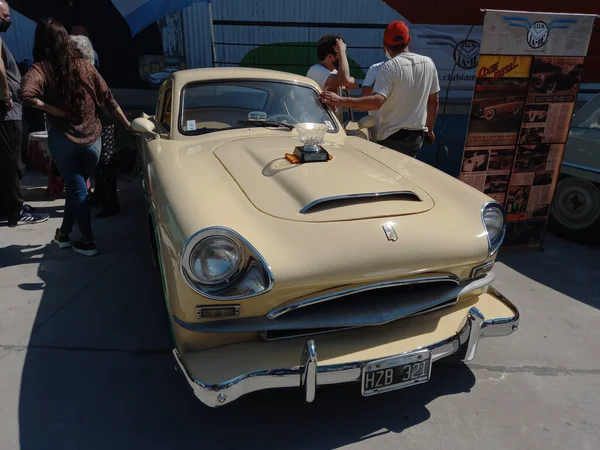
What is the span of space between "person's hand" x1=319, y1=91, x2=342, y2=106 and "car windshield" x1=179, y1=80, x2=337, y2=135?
50 mm

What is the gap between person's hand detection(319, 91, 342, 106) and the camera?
3654 mm

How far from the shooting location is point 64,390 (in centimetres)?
A: 238

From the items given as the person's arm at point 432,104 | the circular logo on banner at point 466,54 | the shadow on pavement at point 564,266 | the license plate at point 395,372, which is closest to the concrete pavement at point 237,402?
the shadow on pavement at point 564,266

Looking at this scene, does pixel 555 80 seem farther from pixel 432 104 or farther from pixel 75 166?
pixel 75 166

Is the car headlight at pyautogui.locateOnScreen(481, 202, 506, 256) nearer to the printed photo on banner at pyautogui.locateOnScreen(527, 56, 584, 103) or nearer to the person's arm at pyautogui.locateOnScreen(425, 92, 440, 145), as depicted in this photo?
the person's arm at pyautogui.locateOnScreen(425, 92, 440, 145)

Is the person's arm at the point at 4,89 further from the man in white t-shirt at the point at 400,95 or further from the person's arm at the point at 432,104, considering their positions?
the person's arm at the point at 432,104

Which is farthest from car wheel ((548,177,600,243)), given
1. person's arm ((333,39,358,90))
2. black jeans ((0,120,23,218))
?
black jeans ((0,120,23,218))

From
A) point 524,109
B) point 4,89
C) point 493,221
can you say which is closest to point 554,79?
point 524,109

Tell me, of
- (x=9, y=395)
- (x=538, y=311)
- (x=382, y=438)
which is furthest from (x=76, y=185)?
(x=538, y=311)

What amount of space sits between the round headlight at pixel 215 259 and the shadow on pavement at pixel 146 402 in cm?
81

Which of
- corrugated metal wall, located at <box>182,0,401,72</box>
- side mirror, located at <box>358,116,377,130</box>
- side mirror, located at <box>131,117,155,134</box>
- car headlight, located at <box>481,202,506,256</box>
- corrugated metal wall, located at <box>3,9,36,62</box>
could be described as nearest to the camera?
car headlight, located at <box>481,202,506,256</box>

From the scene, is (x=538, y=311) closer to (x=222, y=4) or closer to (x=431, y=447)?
(x=431, y=447)

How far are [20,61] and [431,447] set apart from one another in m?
7.69

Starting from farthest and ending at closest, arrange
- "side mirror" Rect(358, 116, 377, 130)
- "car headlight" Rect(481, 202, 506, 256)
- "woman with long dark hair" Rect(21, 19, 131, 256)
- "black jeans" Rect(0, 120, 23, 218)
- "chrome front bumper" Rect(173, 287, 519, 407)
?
"black jeans" Rect(0, 120, 23, 218), "side mirror" Rect(358, 116, 377, 130), "woman with long dark hair" Rect(21, 19, 131, 256), "car headlight" Rect(481, 202, 506, 256), "chrome front bumper" Rect(173, 287, 519, 407)
